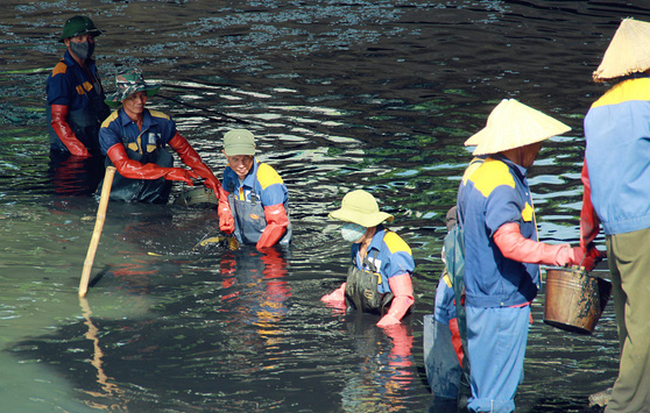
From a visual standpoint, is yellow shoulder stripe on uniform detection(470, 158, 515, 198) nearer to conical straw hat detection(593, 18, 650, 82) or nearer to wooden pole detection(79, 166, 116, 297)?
conical straw hat detection(593, 18, 650, 82)

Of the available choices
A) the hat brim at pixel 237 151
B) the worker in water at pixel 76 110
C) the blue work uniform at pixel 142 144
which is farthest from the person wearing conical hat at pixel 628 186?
the worker in water at pixel 76 110

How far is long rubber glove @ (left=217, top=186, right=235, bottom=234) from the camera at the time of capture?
817 cm

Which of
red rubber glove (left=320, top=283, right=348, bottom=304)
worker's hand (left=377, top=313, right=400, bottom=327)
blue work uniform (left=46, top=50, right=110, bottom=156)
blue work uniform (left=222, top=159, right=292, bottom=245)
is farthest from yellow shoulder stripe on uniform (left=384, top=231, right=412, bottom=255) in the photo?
blue work uniform (left=46, top=50, right=110, bottom=156)

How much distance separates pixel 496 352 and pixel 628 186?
107 cm

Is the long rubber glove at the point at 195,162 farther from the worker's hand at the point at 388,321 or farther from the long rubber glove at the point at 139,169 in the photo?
the worker's hand at the point at 388,321

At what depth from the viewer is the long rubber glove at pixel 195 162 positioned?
349 inches

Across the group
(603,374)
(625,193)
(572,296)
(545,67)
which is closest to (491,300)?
(572,296)

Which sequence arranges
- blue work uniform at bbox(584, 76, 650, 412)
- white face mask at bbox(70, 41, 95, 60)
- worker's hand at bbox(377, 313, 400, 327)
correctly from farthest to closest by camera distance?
1. white face mask at bbox(70, 41, 95, 60)
2. worker's hand at bbox(377, 313, 400, 327)
3. blue work uniform at bbox(584, 76, 650, 412)

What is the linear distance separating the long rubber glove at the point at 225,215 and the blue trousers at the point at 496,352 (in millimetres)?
4305

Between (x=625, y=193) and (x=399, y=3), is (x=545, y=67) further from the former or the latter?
(x=625, y=193)

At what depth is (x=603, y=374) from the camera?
17.3 ft

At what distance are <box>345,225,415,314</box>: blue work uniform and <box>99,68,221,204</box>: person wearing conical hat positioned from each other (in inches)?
113

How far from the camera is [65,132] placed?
36.0 feet

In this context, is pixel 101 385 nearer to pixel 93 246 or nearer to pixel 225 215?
pixel 93 246
